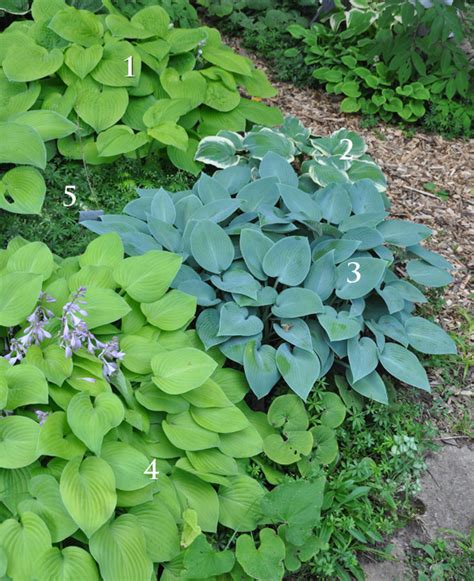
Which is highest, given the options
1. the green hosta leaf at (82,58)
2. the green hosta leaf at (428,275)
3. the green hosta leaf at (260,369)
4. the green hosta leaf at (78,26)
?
the green hosta leaf at (78,26)

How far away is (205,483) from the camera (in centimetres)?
260

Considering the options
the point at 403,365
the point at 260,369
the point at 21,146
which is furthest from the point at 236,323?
the point at 21,146

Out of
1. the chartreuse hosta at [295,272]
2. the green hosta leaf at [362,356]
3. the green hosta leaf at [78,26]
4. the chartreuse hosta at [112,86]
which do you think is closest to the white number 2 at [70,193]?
the chartreuse hosta at [112,86]

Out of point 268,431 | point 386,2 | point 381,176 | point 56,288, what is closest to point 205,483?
point 268,431

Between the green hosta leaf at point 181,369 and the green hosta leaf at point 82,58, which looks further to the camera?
the green hosta leaf at point 82,58

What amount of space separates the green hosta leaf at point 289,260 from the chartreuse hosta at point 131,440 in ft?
1.44

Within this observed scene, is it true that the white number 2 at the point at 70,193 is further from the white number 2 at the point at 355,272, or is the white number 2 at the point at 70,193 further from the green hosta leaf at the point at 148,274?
the white number 2 at the point at 355,272

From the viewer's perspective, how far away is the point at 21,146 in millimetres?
3375

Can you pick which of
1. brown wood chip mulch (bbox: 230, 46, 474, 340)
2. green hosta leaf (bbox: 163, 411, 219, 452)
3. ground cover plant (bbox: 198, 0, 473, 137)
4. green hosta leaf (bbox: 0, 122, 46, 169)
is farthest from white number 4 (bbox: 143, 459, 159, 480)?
ground cover plant (bbox: 198, 0, 473, 137)

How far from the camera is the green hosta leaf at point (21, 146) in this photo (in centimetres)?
335

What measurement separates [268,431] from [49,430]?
3.14 ft

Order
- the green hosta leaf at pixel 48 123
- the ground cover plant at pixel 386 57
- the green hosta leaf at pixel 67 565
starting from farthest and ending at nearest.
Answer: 1. the ground cover plant at pixel 386 57
2. the green hosta leaf at pixel 48 123
3. the green hosta leaf at pixel 67 565

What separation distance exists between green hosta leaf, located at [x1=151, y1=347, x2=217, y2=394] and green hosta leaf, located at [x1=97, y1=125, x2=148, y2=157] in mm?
1536

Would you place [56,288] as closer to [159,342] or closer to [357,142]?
[159,342]
